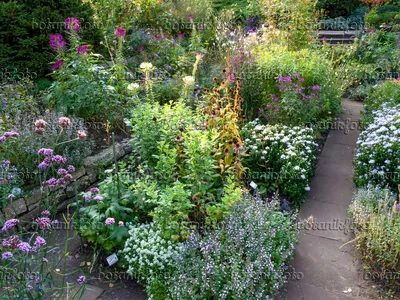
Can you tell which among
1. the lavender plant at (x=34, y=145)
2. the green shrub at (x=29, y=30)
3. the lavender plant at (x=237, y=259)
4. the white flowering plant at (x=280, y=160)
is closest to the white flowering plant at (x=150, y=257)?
the lavender plant at (x=237, y=259)

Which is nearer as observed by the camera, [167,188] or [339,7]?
[167,188]

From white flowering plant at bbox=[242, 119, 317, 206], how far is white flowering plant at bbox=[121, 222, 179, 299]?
5.20ft

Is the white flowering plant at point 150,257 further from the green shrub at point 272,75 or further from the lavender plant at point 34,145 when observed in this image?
the green shrub at point 272,75

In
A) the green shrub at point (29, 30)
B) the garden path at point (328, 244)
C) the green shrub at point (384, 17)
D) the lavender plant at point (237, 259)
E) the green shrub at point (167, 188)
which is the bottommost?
the garden path at point (328, 244)

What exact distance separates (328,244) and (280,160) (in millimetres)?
1198

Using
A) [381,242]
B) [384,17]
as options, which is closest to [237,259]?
[381,242]

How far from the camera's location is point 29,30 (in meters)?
6.04

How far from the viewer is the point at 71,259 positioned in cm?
390

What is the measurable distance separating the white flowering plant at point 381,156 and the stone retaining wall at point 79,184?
3.02 m

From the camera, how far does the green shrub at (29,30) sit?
5.82m

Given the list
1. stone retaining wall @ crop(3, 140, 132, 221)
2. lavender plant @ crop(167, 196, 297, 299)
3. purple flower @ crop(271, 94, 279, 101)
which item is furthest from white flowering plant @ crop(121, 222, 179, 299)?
purple flower @ crop(271, 94, 279, 101)

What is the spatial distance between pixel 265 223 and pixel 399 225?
1271 mm

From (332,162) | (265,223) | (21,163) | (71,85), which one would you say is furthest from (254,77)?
(21,163)

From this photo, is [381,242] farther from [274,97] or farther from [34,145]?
[34,145]
